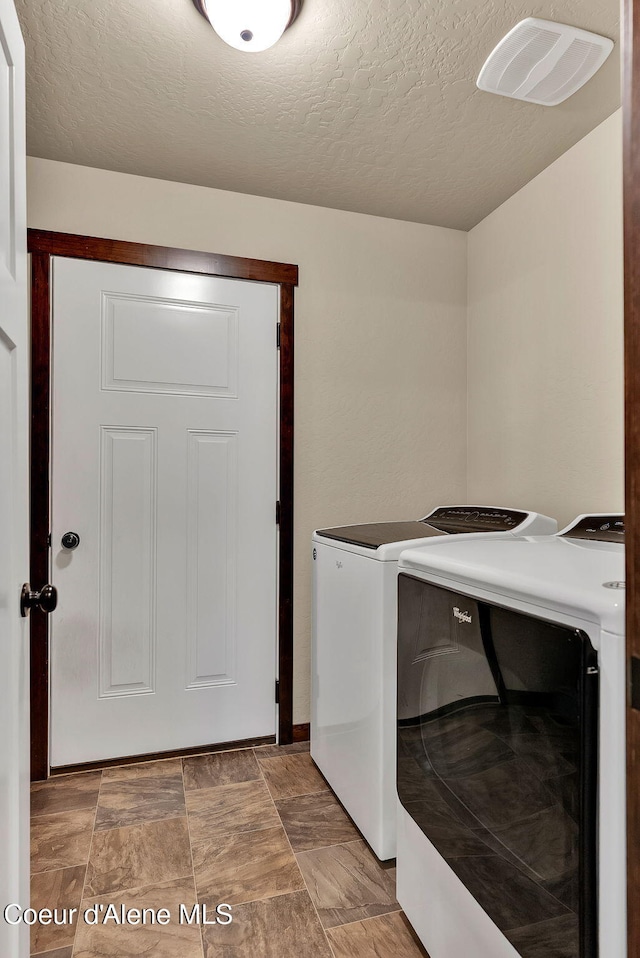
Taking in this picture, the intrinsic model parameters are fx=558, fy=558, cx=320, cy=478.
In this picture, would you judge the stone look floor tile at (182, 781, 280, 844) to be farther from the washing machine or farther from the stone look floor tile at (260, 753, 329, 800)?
the washing machine

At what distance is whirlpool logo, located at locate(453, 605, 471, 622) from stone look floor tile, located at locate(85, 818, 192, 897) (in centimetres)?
116

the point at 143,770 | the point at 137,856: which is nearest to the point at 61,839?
the point at 137,856

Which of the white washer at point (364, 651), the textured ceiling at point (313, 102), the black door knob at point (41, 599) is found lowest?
the white washer at point (364, 651)

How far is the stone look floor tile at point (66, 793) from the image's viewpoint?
1.91 meters

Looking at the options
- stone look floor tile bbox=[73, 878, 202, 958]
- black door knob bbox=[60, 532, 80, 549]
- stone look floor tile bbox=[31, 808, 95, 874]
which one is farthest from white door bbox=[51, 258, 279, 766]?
stone look floor tile bbox=[73, 878, 202, 958]

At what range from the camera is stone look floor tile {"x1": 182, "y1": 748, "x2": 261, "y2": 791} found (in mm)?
2086

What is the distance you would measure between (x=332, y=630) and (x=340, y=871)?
0.70 metres

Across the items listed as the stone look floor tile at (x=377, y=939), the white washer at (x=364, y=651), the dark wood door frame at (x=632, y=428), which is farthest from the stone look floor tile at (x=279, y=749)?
the dark wood door frame at (x=632, y=428)

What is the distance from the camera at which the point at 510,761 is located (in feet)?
3.19

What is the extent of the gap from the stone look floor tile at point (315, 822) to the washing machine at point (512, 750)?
1.24 feet

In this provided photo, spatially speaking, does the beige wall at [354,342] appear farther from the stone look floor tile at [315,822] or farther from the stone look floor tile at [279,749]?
Result: the stone look floor tile at [315,822]

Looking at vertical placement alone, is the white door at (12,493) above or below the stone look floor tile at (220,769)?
above

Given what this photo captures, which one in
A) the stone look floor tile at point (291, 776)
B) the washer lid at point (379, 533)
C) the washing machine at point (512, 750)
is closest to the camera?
the washing machine at point (512, 750)

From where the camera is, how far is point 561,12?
4.73 feet
